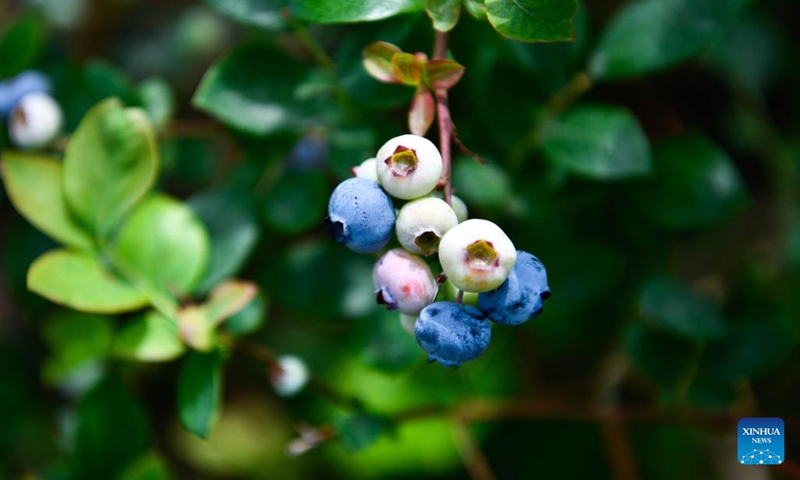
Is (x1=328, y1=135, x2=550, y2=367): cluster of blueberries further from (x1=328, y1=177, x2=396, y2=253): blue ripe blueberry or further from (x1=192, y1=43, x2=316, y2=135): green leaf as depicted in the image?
(x1=192, y1=43, x2=316, y2=135): green leaf

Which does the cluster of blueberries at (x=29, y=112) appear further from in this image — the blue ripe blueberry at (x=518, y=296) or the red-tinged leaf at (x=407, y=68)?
the blue ripe blueberry at (x=518, y=296)

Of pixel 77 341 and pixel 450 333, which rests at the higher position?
pixel 450 333

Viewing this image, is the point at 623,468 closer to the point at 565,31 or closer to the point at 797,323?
the point at 797,323

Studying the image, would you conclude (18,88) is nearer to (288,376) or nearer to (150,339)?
(150,339)

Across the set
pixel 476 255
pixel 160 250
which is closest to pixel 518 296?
pixel 476 255

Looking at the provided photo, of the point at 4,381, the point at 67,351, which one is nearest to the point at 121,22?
the point at 4,381
